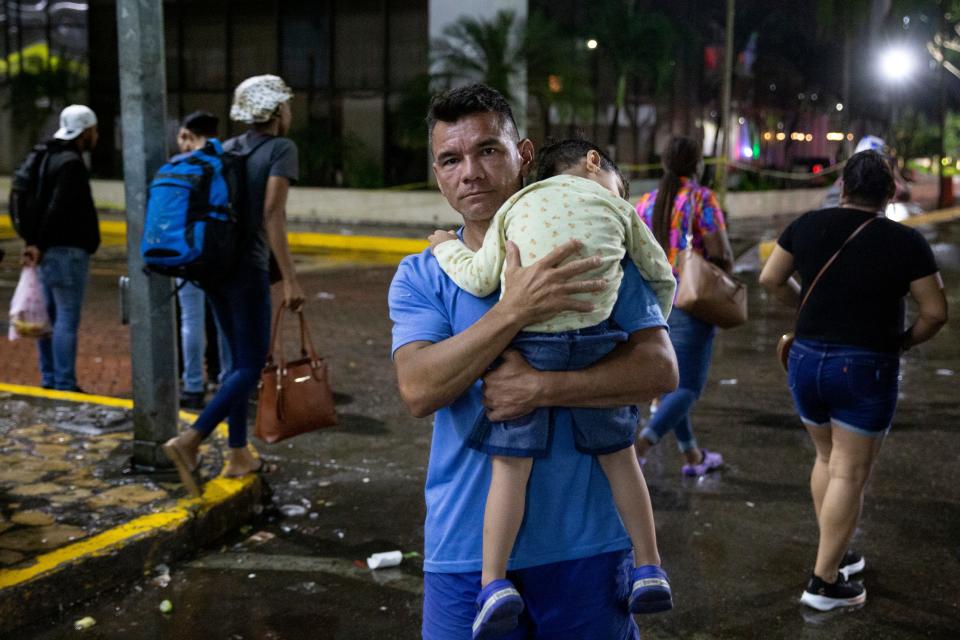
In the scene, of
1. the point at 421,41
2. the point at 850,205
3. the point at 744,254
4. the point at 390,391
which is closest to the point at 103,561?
the point at 850,205

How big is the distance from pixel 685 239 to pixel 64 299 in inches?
173

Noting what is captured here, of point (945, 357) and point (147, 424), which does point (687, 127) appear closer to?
point (945, 357)

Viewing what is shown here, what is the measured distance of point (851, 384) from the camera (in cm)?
453

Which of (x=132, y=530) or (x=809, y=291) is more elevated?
(x=809, y=291)

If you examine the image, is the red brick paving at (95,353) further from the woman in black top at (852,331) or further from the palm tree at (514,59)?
the palm tree at (514,59)

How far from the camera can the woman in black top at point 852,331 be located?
178 inches

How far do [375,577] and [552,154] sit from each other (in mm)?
2788

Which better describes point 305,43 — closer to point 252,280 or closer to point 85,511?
point 252,280

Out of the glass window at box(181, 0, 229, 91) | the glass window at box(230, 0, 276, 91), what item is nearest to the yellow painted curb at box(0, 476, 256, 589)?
the glass window at box(230, 0, 276, 91)

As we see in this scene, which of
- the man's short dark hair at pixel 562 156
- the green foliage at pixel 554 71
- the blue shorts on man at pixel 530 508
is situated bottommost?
the blue shorts on man at pixel 530 508

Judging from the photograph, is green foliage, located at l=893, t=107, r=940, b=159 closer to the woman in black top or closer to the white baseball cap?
the white baseball cap

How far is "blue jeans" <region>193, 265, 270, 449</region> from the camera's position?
5.76 meters

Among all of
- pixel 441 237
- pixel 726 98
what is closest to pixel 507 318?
pixel 441 237

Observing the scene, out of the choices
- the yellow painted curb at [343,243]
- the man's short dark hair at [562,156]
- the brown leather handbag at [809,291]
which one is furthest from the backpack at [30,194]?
the yellow painted curb at [343,243]
